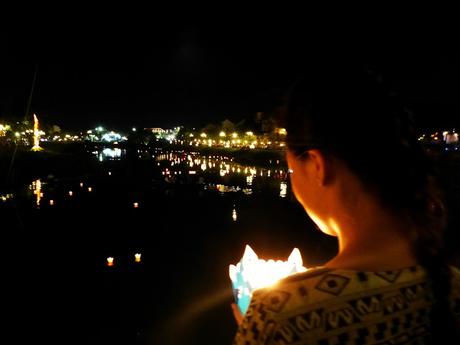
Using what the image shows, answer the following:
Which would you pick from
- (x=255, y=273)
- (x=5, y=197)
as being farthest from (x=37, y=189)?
(x=255, y=273)

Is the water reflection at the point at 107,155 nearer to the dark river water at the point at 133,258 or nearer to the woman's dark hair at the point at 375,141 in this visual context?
the dark river water at the point at 133,258

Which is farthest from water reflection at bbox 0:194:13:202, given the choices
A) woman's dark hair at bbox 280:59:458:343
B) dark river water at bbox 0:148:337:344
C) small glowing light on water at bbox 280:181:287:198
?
woman's dark hair at bbox 280:59:458:343

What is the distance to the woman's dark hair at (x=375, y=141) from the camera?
2.82 feet

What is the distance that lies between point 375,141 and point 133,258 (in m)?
8.83

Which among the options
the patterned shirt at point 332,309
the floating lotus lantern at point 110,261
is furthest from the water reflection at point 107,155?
the patterned shirt at point 332,309

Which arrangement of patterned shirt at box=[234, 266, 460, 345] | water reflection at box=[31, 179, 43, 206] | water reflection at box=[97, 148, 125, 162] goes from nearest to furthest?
patterned shirt at box=[234, 266, 460, 345] → water reflection at box=[31, 179, 43, 206] → water reflection at box=[97, 148, 125, 162]

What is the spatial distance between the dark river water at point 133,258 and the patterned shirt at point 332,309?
5083 mm

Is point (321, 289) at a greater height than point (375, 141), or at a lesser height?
lesser

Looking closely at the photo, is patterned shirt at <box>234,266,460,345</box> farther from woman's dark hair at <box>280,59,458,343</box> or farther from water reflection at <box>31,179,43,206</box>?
water reflection at <box>31,179,43,206</box>

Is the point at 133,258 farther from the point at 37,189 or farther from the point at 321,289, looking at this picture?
the point at 37,189

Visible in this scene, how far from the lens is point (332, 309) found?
75 cm

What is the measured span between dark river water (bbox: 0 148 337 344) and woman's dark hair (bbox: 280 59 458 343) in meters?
5.08

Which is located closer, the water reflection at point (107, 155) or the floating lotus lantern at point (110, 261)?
the floating lotus lantern at point (110, 261)

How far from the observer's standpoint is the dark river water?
5.89 m
